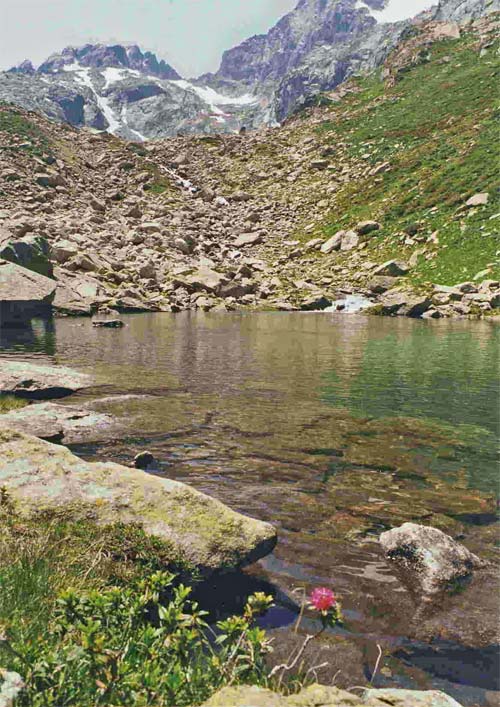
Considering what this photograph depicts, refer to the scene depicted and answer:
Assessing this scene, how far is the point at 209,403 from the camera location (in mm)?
15672

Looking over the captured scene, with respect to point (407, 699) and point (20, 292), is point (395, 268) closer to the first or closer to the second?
point (20, 292)

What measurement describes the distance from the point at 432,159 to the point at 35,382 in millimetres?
78529

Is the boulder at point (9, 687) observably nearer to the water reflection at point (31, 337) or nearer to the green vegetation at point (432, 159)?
the water reflection at point (31, 337)

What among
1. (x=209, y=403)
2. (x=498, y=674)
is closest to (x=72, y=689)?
(x=498, y=674)

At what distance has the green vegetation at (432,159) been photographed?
57.6 metres

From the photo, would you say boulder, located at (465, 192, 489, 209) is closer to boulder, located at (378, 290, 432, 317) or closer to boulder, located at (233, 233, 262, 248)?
boulder, located at (378, 290, 432, 317)

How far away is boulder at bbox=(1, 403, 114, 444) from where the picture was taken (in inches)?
453

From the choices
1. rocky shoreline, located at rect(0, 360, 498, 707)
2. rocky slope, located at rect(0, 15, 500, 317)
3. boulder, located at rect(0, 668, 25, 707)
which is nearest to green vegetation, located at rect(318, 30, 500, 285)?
rocky slope, located at rect(0, 15, 500, 317)

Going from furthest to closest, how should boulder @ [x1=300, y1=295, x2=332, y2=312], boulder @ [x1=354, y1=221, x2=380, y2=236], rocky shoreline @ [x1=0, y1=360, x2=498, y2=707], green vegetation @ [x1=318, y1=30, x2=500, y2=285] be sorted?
boulder @ [x1=354, y1=221, x2=380, y2=236], green vegetation @ [x1=318, y1=30, x2=500, y2=285], boulder @ [x1=300, y1=295, x2=332, y2=312], rocky shoreline @ [x1=0, y1=360, x2=498, y2=707]

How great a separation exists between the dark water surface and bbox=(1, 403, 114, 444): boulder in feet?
1.98

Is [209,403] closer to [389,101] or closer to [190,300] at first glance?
[190,300]

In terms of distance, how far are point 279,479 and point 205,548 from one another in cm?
385

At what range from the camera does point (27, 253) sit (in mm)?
36938

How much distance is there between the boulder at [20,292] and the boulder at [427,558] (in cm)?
3042
